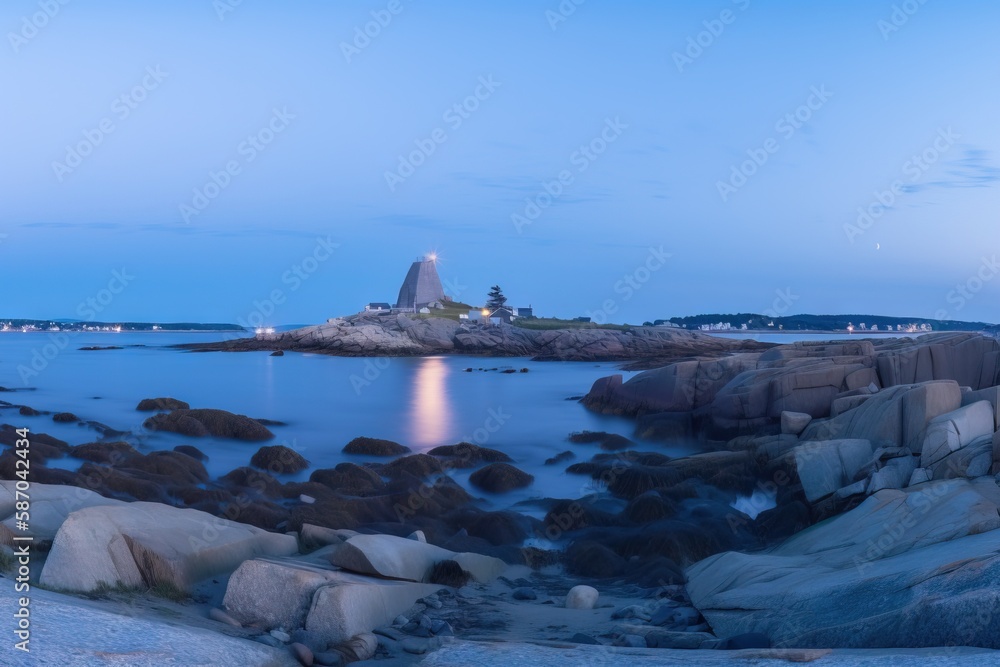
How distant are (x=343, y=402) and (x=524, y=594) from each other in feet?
132

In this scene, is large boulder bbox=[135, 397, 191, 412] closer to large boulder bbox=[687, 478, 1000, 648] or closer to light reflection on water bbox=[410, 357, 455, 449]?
light reflection on water bbox=[410, 357, 455, 449]

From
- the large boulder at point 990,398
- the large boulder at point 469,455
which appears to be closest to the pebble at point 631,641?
the large boulder at point 990,398

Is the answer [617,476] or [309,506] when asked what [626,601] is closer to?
[309,506]

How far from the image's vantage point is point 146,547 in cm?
924

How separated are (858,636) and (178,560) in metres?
7.89

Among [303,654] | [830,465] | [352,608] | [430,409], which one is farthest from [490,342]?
Result: [303,654]

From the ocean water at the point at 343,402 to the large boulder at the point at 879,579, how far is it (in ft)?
32.8

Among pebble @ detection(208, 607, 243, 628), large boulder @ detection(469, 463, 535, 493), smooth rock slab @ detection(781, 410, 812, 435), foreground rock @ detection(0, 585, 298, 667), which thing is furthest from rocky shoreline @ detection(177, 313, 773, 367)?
foreground rock @ detection(0, 585, 298, 667)

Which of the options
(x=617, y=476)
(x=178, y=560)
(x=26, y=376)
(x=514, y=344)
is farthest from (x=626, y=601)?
(x=514, y=344)

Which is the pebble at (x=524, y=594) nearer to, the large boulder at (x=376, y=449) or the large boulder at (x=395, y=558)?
the large boulder at (x=395, y=558)

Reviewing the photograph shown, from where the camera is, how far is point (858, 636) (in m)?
7.45

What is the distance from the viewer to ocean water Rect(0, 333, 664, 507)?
93.5ft

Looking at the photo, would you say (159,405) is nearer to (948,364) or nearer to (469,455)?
(469,455)

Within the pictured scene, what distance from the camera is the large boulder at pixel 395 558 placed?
984 centimetres
